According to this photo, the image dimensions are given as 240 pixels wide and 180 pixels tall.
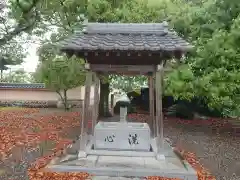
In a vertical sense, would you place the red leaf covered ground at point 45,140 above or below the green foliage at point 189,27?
below

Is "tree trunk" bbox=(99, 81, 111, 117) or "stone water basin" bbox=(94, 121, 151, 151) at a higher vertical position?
"tree trunk" bbox=(99, 81, 111, 117)

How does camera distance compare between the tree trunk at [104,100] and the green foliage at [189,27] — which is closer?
the green foliage at [189,27]

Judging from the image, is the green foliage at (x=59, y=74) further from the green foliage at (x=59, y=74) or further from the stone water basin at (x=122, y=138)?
the stone water basin at (x=122, y=138)

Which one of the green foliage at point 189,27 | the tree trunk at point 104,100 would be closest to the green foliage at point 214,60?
the green foliage at point 189,27

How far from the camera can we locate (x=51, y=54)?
20250mm

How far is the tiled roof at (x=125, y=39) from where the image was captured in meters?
8.44

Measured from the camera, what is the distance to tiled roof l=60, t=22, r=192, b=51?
8.44 metres

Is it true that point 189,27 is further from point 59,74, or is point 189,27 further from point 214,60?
point 59,74

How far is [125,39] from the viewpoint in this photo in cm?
947

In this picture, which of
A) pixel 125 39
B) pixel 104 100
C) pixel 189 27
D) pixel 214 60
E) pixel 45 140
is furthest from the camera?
pixel 104 100

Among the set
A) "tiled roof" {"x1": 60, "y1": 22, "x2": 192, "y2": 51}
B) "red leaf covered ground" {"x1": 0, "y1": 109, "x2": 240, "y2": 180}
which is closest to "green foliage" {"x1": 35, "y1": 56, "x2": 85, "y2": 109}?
"red leaf covered ground" {"x1": 0, "y1": 109, "x2": 240, "y2": 180}

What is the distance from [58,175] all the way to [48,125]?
9747mm

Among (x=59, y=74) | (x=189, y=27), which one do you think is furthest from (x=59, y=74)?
(x=189, y=27)

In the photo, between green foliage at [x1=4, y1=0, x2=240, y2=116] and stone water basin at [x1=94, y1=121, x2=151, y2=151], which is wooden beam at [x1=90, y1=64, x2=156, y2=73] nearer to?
stone water basin at [x1=94, y1=121, x2=151, y2=151]
